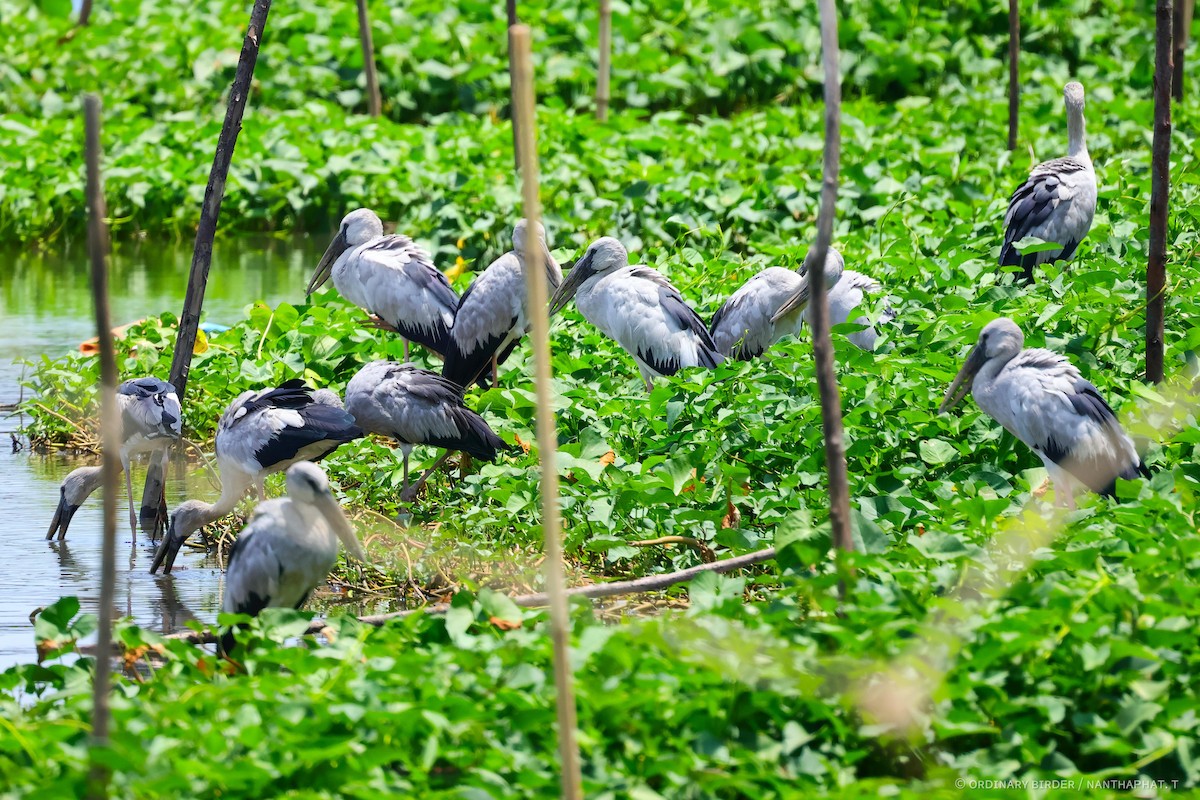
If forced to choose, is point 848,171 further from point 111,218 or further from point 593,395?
point 111,218

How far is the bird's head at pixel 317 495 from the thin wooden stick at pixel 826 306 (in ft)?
4.92

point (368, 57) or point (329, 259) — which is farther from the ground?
point (368, 57)

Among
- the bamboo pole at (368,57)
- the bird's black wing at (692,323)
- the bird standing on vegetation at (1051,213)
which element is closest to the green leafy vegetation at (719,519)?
the bird standing on vegetation at (1051,213)

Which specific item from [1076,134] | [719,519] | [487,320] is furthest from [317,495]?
[1076,134]

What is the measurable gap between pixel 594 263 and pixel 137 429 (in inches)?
91.2

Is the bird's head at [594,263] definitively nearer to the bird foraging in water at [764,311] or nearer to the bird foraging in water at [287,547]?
the bird foraging in water at [764,311]

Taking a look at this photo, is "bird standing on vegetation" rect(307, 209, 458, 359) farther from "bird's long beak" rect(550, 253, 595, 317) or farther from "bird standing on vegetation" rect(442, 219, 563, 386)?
"bird's long beak" rect(550, 253, 595, 317)

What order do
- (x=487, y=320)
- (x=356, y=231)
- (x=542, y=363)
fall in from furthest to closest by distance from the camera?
(x=356, y=231) < (x=487, y=320) < (x=542, y=363)

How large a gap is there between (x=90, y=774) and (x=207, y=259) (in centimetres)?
323

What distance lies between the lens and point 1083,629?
353 centimetres

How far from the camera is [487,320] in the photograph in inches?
272

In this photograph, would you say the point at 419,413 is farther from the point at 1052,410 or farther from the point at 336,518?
the point at 1052,410

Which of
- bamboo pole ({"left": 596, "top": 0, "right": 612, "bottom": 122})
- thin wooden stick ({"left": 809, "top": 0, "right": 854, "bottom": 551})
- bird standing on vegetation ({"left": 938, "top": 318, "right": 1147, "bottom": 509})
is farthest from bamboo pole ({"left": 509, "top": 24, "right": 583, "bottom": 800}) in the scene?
bamboo pole ({"left": 596, "top": 0, "right": 612, "bottom": 122})

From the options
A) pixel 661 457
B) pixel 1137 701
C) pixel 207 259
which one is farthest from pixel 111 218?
pixel 1137 701
